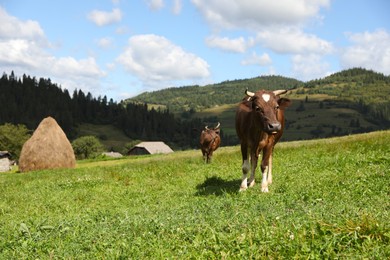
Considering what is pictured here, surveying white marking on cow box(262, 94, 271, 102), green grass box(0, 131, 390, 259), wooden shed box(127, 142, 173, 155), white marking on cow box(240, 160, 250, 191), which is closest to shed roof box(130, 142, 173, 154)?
wooden shed box(127, 142, 173, 155)

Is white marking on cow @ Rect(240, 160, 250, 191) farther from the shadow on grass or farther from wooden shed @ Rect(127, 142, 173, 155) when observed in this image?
wooden shed @ Rect(127, 142, 173, 155)

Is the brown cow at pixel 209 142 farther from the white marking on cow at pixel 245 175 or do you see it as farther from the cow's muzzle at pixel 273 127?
the cow's muzzle at pixel 273 127

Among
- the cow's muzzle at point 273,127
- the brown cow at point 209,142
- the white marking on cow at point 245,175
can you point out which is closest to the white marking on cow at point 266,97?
the cow's muzzle at point 273,127

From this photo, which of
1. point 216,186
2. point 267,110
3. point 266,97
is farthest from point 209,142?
point 267,110

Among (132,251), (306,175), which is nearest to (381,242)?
(132,251)

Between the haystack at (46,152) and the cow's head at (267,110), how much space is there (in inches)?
1465

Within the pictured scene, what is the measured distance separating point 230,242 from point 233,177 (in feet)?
36.2

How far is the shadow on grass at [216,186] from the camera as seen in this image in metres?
13.7

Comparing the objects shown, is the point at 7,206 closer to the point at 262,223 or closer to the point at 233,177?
the point at 233,177

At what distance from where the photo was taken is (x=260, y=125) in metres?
12.1

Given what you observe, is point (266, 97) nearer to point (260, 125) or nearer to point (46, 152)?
point (260, 125)

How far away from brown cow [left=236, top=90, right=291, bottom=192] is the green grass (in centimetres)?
96

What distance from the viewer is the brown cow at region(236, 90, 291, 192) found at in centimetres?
1137

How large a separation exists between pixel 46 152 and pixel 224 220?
40.7 m
